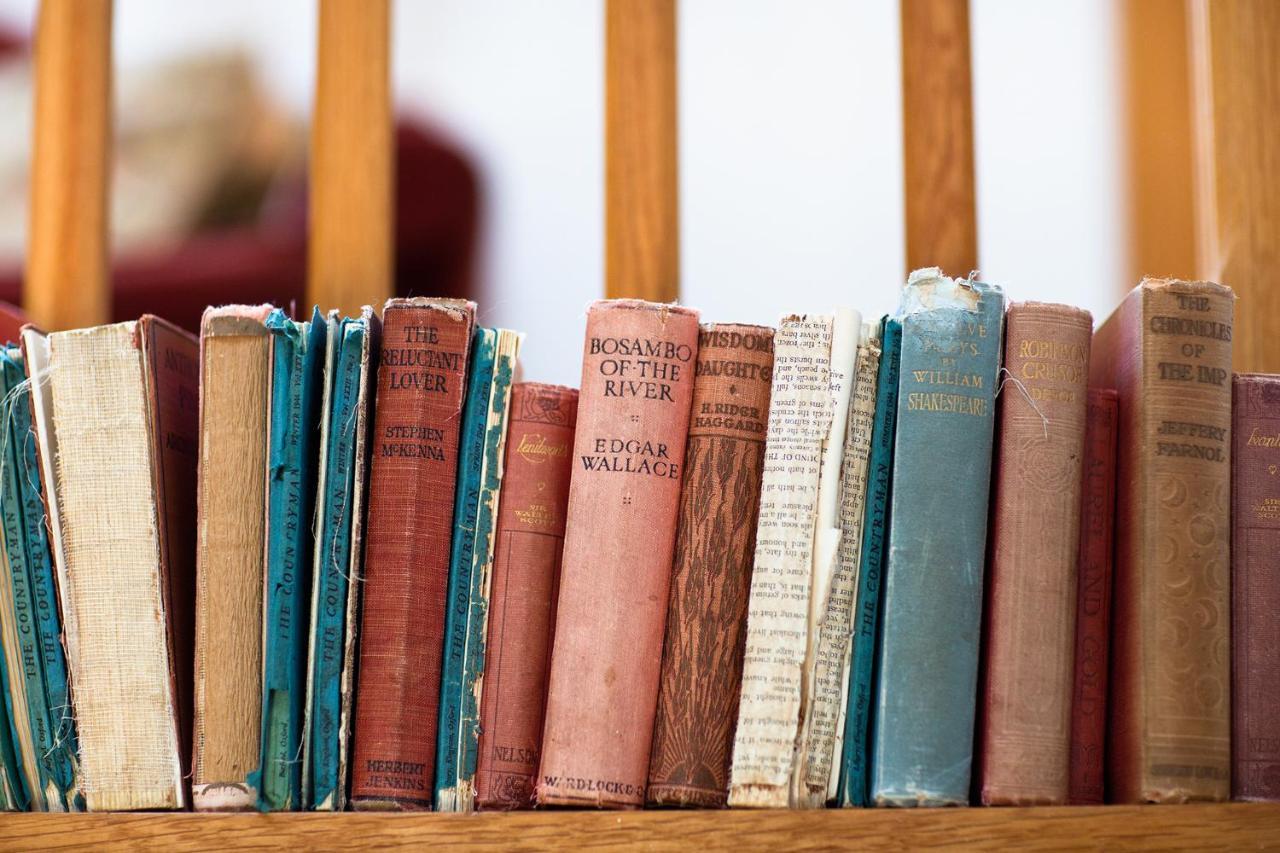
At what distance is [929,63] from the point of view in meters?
1.07

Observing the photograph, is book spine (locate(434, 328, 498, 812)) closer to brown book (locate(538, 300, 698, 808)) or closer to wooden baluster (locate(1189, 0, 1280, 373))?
brown book (locate(538, 300, 698, 808))

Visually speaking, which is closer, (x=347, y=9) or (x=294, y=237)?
(x=347, y=9)

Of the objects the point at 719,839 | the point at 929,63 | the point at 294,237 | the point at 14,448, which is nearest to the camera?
the point at 719,839

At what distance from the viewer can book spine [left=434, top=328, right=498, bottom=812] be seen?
0.81 m

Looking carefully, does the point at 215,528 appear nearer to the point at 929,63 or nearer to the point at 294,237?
the point at 929,63

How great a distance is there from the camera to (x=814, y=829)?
0.77 meters

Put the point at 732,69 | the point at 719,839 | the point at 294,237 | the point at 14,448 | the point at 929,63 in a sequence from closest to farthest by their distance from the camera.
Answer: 1. the point at 719,839
2. the point at 14,448
3. the point at 929,63
4. the point at 732,69
5. the point at 294,237

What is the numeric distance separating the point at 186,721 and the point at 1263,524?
66 cm

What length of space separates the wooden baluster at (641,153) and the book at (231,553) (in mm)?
311

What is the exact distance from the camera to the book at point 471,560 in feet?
2.67

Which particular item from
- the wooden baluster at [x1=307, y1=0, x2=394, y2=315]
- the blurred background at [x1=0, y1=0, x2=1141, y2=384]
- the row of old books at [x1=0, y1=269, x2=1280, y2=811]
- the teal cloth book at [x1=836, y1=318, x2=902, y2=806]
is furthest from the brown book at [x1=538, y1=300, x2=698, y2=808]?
the blurred background at [x1=0, y1=0, x2=1141, y2=384]

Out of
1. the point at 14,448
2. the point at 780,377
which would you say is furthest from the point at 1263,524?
the point at 14,448

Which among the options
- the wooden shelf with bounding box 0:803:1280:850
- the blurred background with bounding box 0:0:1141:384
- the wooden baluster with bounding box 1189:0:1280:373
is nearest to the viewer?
the wooden shelf with bounding box 0:803:1280:850

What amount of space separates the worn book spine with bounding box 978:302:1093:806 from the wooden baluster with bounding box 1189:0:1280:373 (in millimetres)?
274
